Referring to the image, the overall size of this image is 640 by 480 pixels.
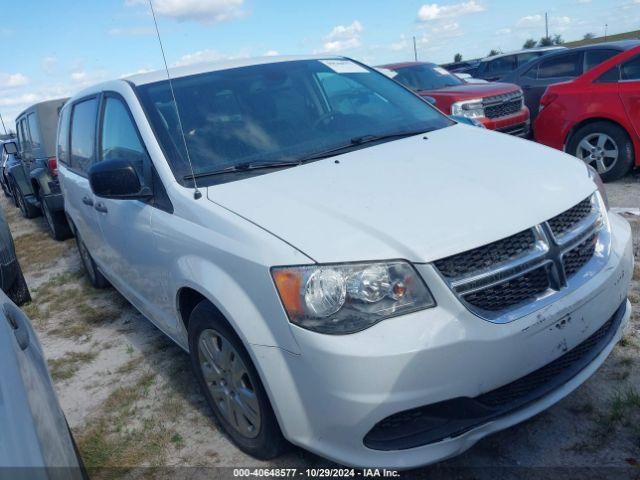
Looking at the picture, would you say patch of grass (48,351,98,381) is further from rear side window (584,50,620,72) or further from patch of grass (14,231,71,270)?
rear side window (584,50,620,72)

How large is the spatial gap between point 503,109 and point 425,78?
→ 6.18 feet

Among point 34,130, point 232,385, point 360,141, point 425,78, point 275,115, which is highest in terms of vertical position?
point 34,130

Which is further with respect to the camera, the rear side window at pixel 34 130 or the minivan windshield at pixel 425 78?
the minivan windshield at pixel 425 78

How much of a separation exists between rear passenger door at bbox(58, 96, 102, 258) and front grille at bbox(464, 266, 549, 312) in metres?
2.81

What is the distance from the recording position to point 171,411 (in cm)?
312

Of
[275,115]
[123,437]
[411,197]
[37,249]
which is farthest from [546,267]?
[37,249]

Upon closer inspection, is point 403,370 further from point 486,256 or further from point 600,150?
point 600,150

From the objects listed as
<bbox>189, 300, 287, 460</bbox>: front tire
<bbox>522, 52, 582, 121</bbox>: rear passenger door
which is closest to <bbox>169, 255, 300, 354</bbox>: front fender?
<bbox>189, 300, 287, 460</bbox>: front tire

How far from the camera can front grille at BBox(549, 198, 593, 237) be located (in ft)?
7.36

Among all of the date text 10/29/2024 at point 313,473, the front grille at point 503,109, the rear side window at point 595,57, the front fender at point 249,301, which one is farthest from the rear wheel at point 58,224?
the rear side window at point 595,57

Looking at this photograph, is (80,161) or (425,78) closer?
(80,161)

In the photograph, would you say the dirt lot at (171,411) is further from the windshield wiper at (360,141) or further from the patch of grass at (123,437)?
the windshield wiper at (360,141)

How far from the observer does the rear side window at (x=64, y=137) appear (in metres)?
4.83

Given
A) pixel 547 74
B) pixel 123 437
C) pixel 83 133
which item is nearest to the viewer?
pixel 123 437
